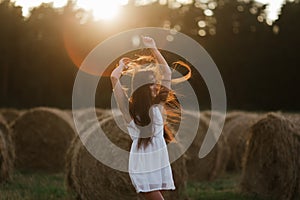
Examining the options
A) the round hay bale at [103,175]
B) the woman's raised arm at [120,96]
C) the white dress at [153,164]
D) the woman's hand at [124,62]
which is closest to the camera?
the white dress at [153,164]

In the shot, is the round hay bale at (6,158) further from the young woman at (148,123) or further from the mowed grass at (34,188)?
the young woman at (148,123)

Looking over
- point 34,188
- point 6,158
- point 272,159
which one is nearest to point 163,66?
point 272,159

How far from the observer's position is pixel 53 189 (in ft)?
32.5

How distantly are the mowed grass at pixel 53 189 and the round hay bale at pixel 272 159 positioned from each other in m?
0.27

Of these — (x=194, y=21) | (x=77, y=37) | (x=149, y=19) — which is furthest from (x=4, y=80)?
(x=194, y=21)

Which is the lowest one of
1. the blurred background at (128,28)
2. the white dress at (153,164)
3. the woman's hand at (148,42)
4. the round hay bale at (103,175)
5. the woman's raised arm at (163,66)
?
the blurred background at (128,28)

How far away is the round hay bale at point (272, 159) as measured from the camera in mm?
9180

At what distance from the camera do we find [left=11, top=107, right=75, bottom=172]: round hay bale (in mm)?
14219

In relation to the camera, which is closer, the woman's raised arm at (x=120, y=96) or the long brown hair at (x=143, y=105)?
the long brown hair at (x=143, y=105)

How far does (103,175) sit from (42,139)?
5687 millimetres

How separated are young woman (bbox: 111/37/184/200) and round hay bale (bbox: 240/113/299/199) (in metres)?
3.92

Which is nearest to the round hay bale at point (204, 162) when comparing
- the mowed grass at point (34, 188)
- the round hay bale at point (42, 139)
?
the mowed grass at point (34, 188)

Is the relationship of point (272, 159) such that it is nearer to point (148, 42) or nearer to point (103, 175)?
point (103, 175)

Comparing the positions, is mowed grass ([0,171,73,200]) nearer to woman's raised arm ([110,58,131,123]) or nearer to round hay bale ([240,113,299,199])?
round hay bale ([240,113,299,199])
